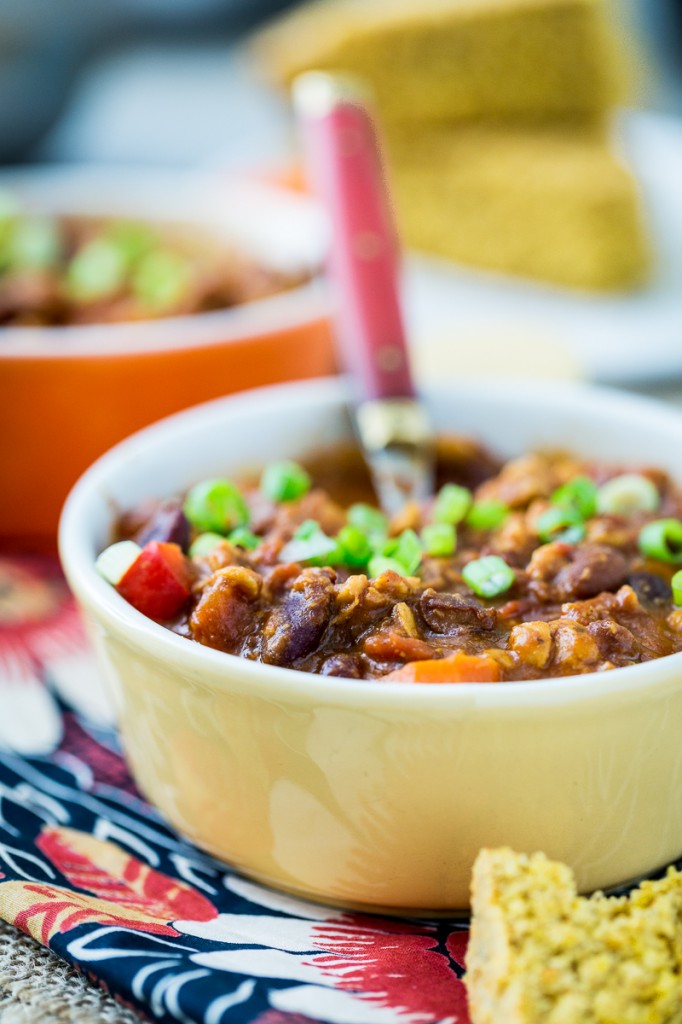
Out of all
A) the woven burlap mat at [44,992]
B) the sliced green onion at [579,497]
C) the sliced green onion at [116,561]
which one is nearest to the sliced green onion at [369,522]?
the sliced green onion at [579,497]

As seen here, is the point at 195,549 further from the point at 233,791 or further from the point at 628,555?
the point at 628,555

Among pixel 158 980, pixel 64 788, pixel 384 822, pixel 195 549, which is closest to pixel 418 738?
pixel 384 822

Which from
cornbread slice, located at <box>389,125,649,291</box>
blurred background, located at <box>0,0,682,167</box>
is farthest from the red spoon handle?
blurred background, located at <box>0,0,682,167</box>

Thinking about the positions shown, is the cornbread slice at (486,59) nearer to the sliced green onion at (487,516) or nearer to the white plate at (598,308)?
the white plate at (598,308)

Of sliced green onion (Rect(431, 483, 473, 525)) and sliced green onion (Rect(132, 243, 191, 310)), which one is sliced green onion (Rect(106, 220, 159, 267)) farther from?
sliced green onion (Rect(431, 483, 473, 525))

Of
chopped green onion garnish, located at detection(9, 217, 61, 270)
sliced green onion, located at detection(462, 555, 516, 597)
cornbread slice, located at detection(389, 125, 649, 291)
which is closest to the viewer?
sliced green onion, located at detection(462, 555, 516, 597)

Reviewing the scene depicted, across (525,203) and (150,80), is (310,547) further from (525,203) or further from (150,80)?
(150,80)
